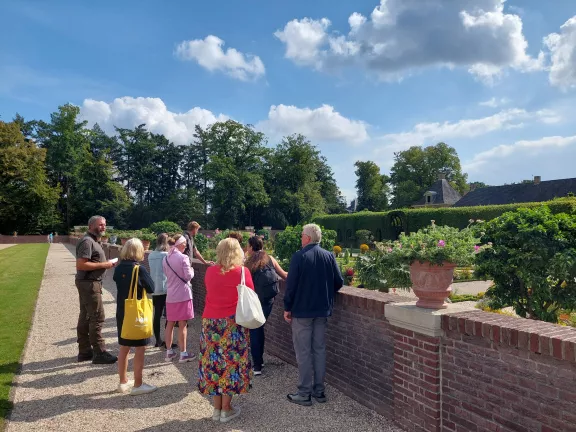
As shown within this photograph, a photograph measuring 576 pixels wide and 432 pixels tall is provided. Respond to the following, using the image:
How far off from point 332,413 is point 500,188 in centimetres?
5083

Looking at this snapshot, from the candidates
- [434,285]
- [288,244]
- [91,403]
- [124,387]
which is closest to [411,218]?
[288,244]

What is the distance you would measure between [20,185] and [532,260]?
5976cm

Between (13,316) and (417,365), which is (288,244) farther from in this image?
(417,365)

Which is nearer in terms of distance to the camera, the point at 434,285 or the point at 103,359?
the point at 434,285

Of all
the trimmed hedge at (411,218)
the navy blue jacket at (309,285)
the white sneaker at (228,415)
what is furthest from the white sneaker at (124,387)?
the trimmed hedge at (411,218)

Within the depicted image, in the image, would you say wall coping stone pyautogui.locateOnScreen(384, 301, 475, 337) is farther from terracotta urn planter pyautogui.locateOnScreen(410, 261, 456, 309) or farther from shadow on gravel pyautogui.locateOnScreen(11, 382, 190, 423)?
shadow on gravel pyautogui.locateOnScreen(11, 382, 190, 423)

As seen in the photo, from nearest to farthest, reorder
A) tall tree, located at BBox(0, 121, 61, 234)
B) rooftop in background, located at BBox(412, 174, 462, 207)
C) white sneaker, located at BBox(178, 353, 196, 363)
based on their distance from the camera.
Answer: white sneaker, located at BBox(178, 353, 196, 363) < tall tree, located at BBox(0, 121, 61, 234) < rooftop in background, located at BBox(412, 174, 462, 207)

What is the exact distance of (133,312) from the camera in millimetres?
5055

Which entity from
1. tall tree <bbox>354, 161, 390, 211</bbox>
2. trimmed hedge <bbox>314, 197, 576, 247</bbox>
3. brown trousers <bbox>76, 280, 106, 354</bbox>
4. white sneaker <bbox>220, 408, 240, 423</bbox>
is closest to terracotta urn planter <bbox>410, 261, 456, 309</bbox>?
white sneaker <bbox>220, 408, 240, 423</bbox>

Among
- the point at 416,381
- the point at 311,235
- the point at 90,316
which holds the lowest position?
the point at 416,381

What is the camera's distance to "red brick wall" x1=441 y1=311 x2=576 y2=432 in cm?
283

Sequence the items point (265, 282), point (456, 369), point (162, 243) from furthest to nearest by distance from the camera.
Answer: point (162, 243) < point (265, 282) < point (456, 369)

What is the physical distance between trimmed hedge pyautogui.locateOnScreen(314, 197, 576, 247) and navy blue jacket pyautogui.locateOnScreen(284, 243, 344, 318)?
24.9m

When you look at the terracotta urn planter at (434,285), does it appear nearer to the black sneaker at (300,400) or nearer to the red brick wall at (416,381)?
the red brick wall at (416,381)
